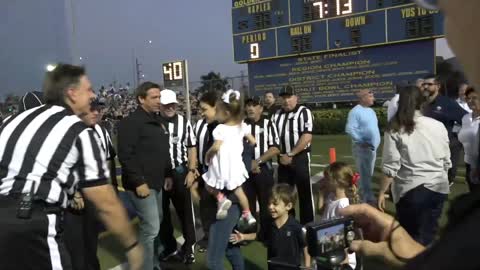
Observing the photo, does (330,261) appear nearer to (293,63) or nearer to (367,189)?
(367,189)

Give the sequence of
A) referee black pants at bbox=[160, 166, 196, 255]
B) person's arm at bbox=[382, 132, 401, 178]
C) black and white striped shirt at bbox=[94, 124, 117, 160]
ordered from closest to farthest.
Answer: person's arm at bbox=[382, 132, 401, 178], black and white striped shirt at bbox=[94, 124, 117, 160], referee black pants at bbox=[160, 166, 196, 255]

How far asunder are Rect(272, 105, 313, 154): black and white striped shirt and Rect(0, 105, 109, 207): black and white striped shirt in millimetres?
3539

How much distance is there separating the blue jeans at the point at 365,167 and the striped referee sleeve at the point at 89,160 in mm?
4595

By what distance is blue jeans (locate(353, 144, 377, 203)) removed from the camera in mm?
6605

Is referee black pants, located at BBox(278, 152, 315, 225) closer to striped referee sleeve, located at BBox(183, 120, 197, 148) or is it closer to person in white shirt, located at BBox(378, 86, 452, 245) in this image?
striped referee sleeve, located at BBox(183, 120, 197, 148)

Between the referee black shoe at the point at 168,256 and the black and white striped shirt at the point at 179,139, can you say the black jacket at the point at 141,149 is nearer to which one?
the black and white striped shirt at the point at 179,139

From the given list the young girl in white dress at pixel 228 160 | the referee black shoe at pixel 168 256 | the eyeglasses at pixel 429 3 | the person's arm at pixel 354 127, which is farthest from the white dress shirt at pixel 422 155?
the eyeglasses at pixel 429 3

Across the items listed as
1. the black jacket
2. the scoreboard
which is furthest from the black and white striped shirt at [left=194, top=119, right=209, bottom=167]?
the scoreboard

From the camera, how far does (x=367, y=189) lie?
6.71 m

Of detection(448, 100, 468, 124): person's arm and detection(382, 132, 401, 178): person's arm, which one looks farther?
detection(448, 100, 468, 124): person's arm

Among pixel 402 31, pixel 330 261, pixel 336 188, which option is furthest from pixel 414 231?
pixel 402 31

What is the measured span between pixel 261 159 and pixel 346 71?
1542 cm

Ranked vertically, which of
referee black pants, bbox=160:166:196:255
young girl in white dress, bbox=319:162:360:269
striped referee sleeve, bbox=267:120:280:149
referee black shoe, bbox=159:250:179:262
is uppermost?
striped referee sleeve, bbox=267:120:280:149

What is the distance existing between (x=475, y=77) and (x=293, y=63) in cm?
2152
